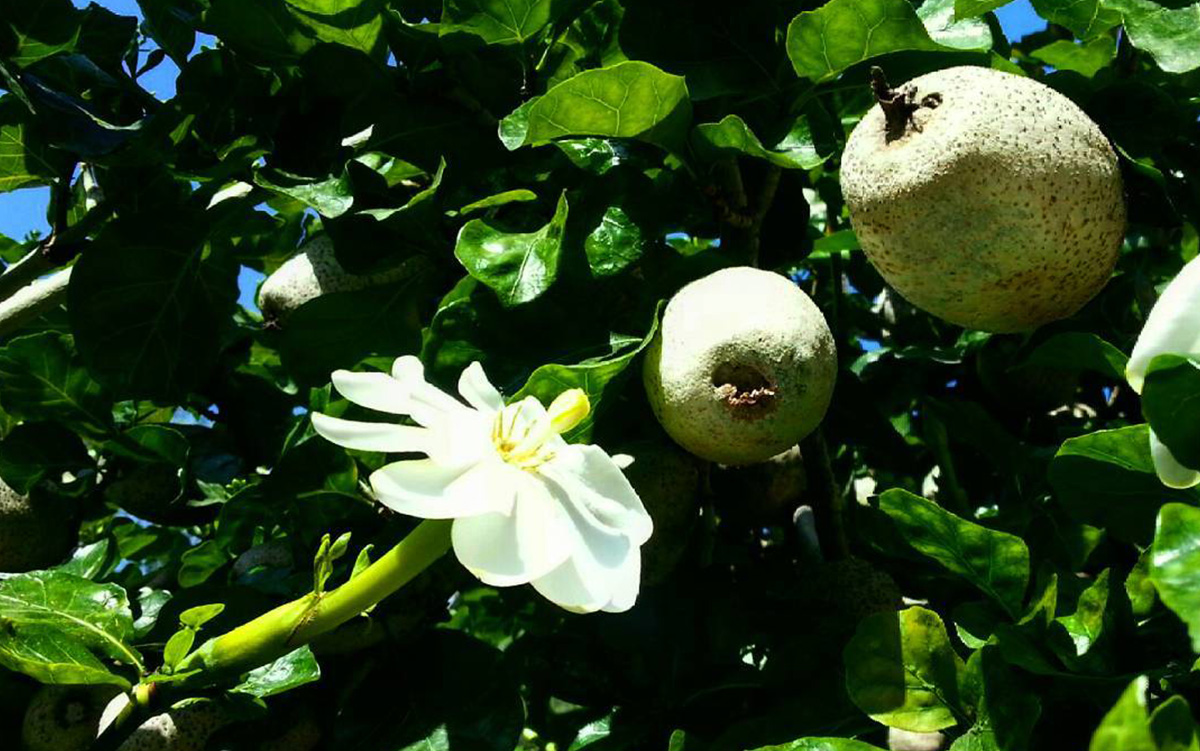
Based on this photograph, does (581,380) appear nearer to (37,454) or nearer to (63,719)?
(63,719)

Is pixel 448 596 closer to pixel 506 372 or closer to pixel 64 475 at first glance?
pixel 506 372

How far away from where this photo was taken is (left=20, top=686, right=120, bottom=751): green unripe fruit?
1.51 meters

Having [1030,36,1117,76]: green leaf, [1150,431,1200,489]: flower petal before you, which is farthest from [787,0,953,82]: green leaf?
[1150,431,1200,489]: flower petal

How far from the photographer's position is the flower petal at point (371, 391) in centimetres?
94

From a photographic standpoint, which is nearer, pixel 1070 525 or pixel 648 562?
pixel 1070 525

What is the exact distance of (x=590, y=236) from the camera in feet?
4.70

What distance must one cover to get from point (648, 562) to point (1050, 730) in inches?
23.1

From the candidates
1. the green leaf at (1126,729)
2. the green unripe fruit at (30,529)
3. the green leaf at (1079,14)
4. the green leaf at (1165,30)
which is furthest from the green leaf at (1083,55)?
the green unripe fruit at (30,529)

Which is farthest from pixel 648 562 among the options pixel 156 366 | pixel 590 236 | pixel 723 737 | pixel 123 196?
pixel 123 196

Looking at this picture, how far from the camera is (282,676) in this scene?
1297 millimetres

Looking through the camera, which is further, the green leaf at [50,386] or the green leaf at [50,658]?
the green leaf at [50,386]

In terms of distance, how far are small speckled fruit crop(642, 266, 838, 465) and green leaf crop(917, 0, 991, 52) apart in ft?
1.32

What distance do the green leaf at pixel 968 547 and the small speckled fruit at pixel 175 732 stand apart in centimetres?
83

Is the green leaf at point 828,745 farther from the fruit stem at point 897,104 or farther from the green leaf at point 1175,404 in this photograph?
the fruit stem at point 897,104
